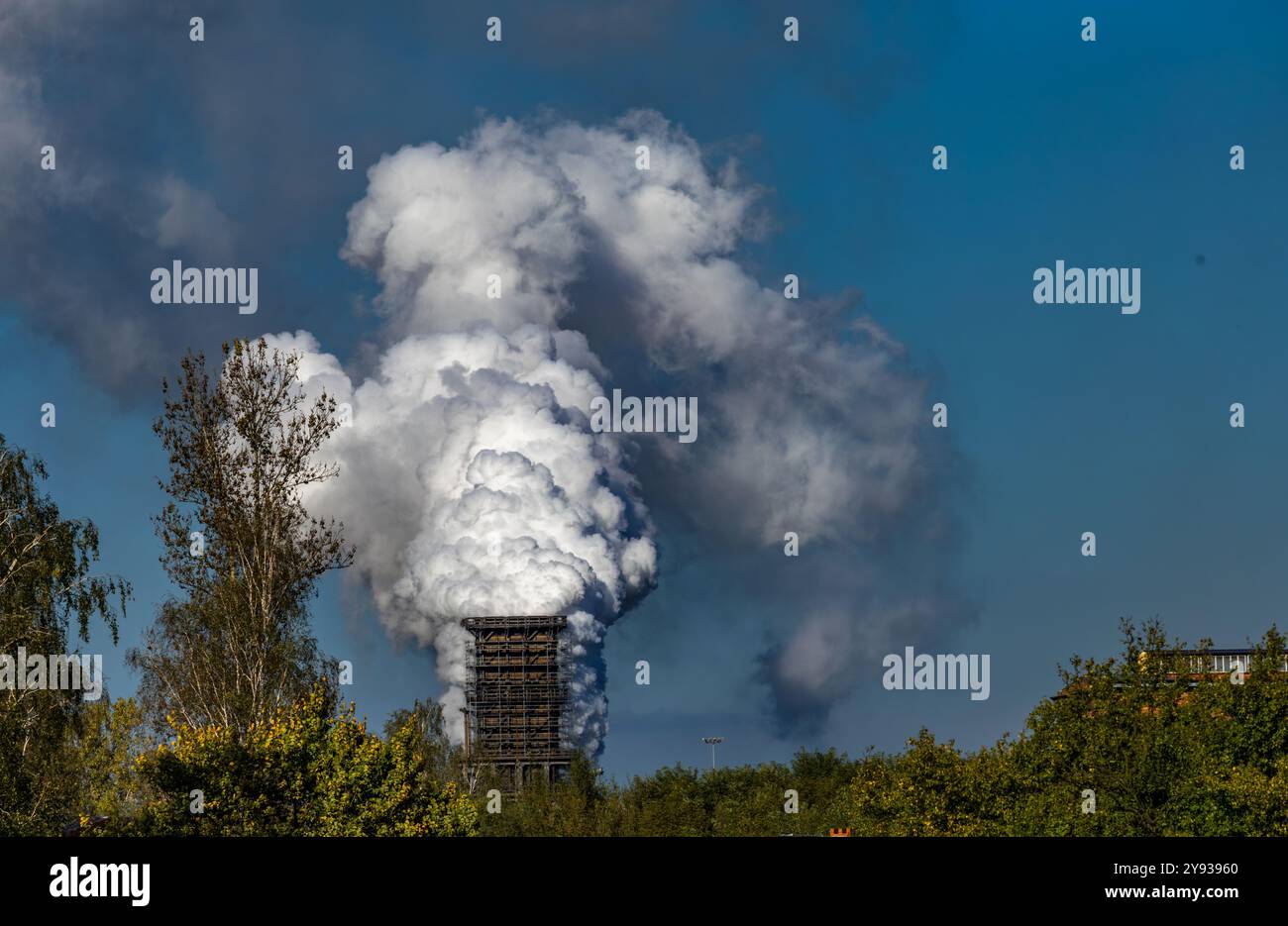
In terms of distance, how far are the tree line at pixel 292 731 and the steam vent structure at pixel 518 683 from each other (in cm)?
7675

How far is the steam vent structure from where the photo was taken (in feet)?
496

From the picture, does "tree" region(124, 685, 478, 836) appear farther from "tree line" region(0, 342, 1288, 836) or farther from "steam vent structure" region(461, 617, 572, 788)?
"steam vent structure" region(461, 617, 572, 788)

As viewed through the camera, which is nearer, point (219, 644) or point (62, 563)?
point (62, 563)

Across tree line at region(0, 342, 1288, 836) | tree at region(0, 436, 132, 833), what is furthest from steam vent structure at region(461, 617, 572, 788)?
tree at region(0, 436, 132, 833)

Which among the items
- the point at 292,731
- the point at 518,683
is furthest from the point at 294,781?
the point at 518,683

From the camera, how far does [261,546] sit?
58438mm

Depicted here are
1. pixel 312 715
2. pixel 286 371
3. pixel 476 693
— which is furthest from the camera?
pixel 476 693

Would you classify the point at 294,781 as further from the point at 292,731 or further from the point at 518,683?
the point at 518,683

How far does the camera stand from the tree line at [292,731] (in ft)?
167
